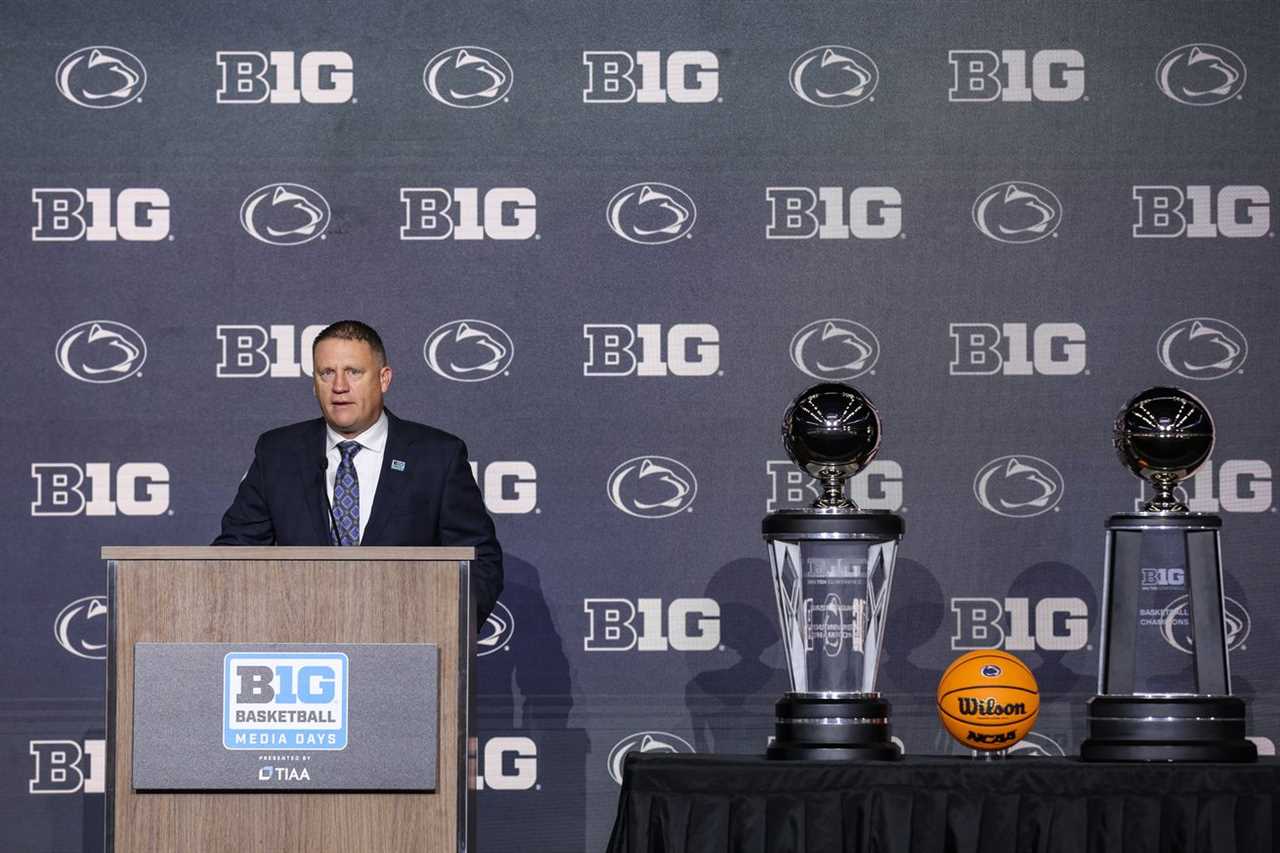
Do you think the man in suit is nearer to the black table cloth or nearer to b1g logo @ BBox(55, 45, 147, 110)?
the black table cloth

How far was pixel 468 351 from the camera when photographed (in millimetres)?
5340

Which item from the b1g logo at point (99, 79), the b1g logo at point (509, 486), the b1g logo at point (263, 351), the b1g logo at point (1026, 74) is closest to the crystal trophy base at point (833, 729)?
the b1g logo at point (509, 486)

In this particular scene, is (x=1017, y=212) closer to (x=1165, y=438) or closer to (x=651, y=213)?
(x=651, y=213)

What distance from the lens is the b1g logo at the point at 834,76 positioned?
5375 millimetres

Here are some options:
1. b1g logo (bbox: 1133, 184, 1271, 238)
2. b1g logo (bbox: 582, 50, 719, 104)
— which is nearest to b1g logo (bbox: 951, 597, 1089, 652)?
b1g logo (bbox: 1133, 184, 1271, 238)

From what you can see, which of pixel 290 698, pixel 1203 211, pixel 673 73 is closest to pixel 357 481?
pixel 290 698

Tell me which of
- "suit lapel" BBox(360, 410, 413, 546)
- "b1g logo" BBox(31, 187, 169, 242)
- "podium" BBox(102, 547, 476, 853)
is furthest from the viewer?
"b1g logo" BBox(31, 187, 169, 242)

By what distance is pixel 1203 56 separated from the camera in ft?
17.6

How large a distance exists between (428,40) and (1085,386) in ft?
7.96

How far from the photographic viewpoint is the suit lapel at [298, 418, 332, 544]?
4340 millimetres

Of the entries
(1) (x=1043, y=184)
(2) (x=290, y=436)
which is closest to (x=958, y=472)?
(1) (x=1043, y=184)

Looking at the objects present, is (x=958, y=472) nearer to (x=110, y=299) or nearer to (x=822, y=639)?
(x=822, y=639)

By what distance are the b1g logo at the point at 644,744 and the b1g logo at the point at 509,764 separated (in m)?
0.25

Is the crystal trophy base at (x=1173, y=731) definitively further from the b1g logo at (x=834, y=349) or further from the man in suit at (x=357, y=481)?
the b1g logo at (x=834, y=349)
